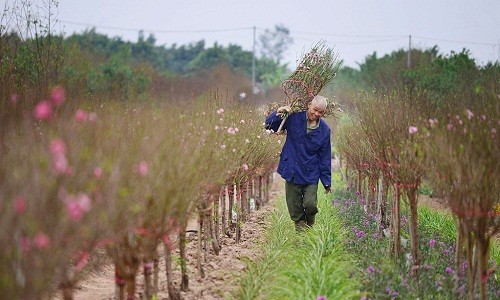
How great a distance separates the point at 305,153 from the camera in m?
9.29

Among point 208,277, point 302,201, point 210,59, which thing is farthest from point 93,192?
point 210,59

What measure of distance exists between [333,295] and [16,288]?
3375 millimetres

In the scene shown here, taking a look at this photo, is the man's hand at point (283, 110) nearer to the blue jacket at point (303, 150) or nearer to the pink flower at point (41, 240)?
the blue jacket at point (303, 150)

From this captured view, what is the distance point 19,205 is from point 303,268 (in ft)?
14.6

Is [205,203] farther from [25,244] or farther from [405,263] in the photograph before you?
[25,244]

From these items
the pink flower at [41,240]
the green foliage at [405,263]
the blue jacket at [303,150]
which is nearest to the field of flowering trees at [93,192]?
the pink flower at [41,240]

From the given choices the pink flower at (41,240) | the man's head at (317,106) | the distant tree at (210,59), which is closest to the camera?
the pink flower at (41,240)

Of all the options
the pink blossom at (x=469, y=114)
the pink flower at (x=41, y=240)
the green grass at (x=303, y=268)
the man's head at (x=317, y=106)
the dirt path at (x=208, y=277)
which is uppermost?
the man's head at (x=317, y=106)

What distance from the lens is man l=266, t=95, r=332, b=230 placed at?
925 cm

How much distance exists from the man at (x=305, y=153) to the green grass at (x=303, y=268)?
2.05 feet

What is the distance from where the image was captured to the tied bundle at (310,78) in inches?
364

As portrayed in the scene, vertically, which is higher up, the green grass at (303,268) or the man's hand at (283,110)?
the man's hand at (283,110)

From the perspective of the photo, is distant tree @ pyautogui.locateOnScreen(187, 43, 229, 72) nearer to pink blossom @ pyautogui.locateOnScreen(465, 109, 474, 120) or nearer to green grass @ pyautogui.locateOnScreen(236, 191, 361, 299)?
green grass @ pyautogui.locateOnScreen(236, 191, 361, 299)

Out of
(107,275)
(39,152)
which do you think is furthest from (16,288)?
(107,275)
